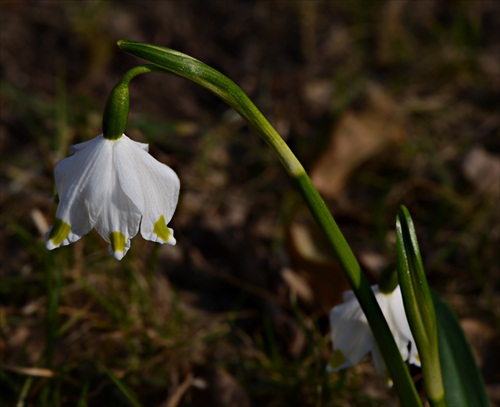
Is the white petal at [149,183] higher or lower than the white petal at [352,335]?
higher

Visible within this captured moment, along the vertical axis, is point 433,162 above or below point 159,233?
above

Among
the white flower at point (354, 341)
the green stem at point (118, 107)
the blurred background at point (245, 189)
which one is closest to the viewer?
A: the green stem at point (118, 107)

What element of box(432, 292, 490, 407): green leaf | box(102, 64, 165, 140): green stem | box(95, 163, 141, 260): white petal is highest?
box(102, 64, 165, 140): green stem

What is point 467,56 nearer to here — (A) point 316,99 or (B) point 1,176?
(A) point 316,99

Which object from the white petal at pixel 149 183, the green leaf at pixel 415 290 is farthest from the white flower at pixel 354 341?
the white petal at pixel 149 183

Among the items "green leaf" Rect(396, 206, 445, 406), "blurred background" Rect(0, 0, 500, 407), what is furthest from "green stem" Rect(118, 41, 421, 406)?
"blurred background" Rect(0, 0, 500, 407)

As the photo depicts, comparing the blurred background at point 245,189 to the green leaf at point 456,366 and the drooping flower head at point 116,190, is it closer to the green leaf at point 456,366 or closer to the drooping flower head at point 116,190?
the green leaf at point 456,366

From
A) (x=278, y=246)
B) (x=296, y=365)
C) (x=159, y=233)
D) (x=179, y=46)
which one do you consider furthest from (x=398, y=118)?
(x=159, y=233)

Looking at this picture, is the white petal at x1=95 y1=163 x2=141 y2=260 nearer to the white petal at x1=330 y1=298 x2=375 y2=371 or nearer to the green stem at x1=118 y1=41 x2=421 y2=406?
the green stem at x1=118 y1=41 x2=421 y2=406
